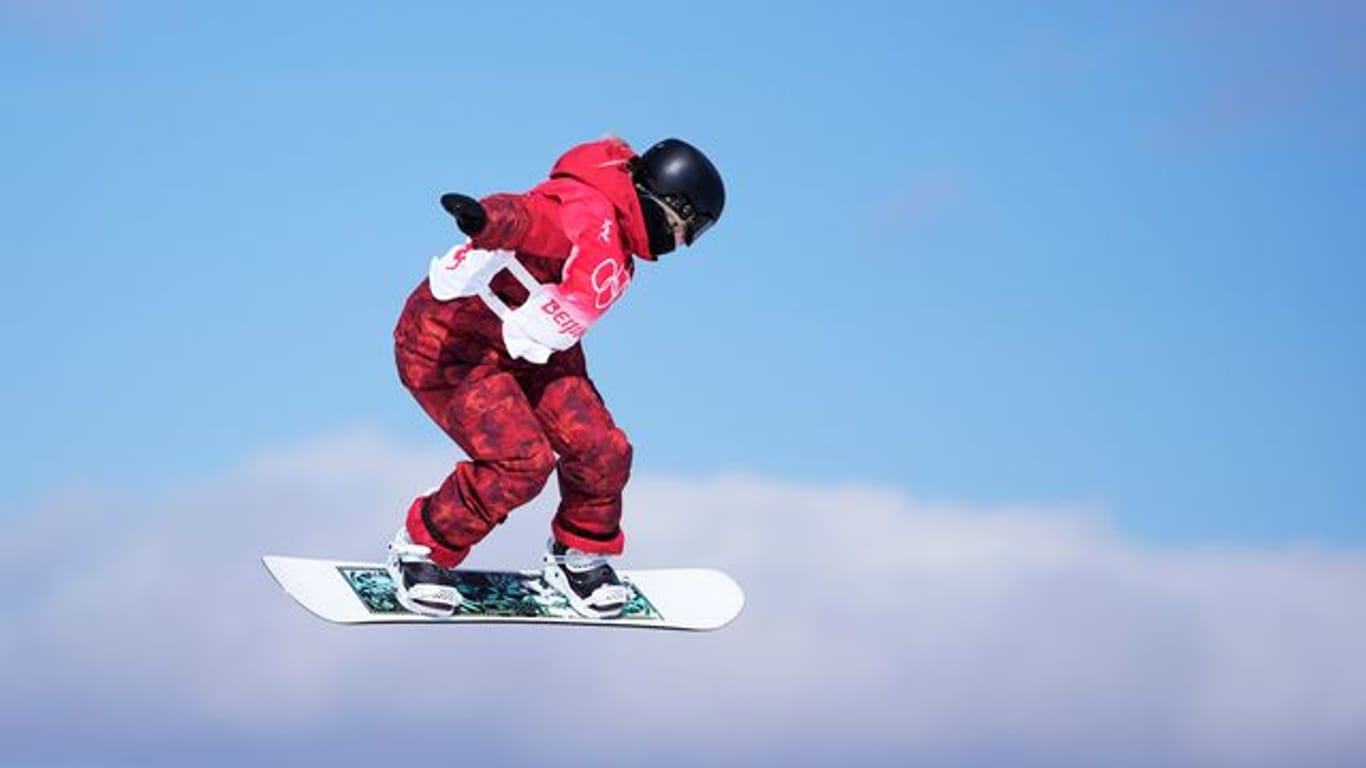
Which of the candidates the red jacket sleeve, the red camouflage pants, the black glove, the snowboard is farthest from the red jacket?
the snowboard

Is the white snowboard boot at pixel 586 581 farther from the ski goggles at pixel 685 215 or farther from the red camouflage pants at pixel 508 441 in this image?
the ski goggles at pixel 685 215

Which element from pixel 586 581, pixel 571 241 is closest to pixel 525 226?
pixel 571 241

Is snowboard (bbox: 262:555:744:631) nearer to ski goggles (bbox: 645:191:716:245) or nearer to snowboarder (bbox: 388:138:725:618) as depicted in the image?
snowboarder (bbox: 388:138:725:618)

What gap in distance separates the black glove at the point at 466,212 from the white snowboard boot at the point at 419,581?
7.37 feet

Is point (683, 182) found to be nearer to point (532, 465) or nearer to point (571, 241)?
point (571, 241)

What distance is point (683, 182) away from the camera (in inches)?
374

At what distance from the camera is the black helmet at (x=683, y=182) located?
950cm

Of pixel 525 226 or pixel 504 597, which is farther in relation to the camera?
pixel 504 597

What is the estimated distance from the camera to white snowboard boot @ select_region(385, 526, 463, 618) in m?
10.2

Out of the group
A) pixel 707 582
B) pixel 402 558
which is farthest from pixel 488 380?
pixel 707 582

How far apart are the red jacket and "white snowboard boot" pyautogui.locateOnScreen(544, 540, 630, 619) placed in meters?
1.31

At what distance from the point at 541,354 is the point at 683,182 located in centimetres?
108

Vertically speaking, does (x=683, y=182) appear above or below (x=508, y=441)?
above

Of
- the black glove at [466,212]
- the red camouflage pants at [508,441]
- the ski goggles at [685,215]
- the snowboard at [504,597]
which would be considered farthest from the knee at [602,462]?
the black glove at [466,212]
